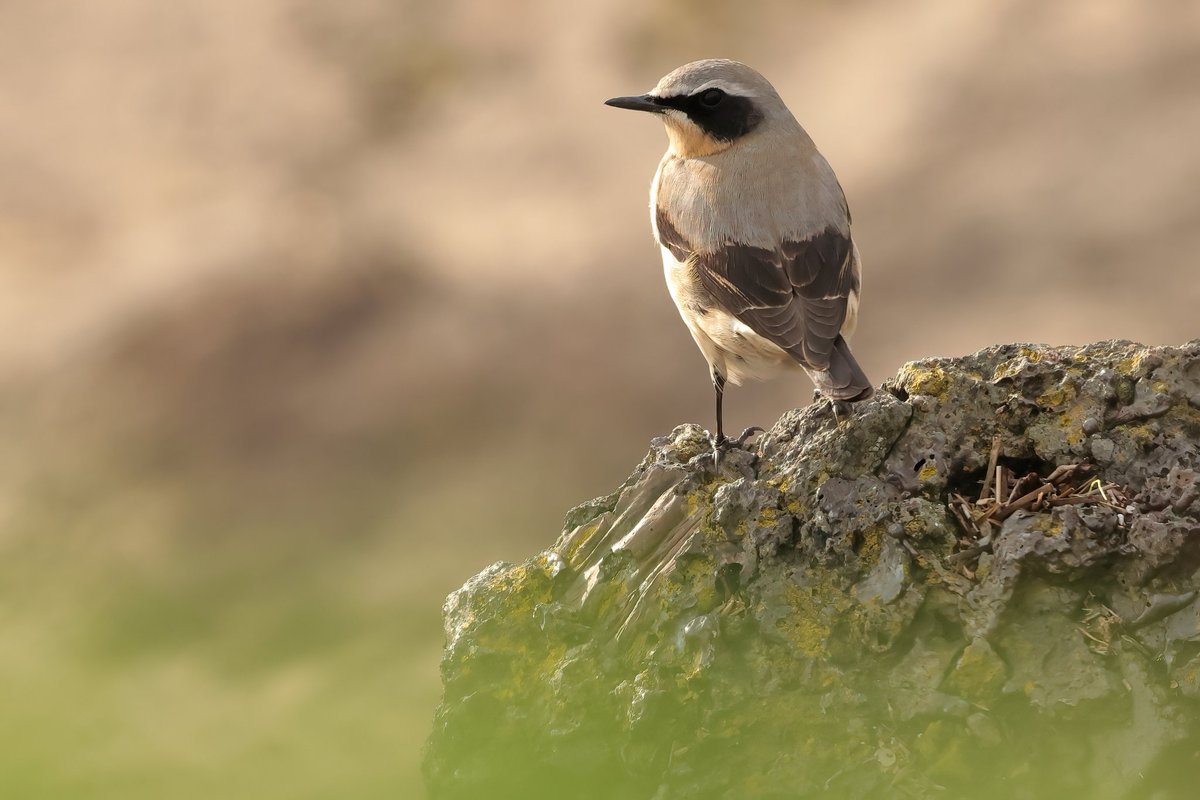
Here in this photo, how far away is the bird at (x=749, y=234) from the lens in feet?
21.4

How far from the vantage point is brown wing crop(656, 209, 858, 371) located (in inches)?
252

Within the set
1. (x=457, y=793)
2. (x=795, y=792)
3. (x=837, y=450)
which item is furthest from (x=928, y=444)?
(x=457, y=793)

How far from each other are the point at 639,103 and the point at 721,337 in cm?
182

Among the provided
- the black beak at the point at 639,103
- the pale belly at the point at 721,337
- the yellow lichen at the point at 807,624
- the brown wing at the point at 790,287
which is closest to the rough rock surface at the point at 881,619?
the yellow lichen at the point at 807,624

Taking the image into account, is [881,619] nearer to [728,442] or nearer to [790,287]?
[728,442]

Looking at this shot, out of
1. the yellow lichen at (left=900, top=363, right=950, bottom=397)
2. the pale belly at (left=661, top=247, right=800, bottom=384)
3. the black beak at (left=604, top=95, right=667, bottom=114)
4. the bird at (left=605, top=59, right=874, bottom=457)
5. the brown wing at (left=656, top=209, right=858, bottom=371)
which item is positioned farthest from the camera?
the black beak at (left=604, top=95, right=667, bottom=114)

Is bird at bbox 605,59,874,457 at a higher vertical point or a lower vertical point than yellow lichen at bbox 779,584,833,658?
higher

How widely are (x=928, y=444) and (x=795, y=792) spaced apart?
68.6 inches

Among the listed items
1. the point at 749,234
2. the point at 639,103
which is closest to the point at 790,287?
Result: the point at 749,234

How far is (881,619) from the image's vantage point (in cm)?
503

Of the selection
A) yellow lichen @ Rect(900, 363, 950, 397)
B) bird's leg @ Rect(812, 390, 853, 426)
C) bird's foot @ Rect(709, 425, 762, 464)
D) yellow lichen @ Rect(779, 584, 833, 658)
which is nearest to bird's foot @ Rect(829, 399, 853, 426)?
bird's leg @ Rect(812, 390, 853, 426)

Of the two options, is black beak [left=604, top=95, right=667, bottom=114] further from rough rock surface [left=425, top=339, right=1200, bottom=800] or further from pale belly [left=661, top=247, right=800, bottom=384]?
rough rock surface [left=425, top=339, right=1200, bottom=800]

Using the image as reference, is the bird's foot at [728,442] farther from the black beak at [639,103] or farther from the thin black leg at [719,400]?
the black beak at [639,103]

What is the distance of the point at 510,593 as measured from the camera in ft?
19.8
